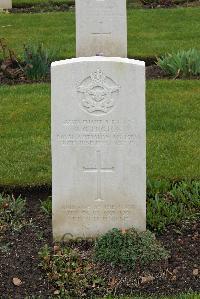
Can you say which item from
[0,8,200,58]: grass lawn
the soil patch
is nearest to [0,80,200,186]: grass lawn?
the soil patch

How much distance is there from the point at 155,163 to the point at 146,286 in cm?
198

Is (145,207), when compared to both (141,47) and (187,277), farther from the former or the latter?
(141,47)

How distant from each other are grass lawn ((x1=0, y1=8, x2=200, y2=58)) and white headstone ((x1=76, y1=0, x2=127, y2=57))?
1.58 meters

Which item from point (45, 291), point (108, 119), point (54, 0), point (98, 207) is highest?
point (54, 0)

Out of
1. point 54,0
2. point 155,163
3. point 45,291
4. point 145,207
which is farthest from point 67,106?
point 54,0

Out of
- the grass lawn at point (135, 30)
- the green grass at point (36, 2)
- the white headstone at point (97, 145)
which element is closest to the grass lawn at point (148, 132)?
the white headstone at point (97, 145)

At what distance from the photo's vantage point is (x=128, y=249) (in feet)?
16.5

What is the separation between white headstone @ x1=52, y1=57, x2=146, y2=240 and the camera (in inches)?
199

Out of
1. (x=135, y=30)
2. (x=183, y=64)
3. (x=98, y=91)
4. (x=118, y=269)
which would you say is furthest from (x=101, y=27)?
(x=118, y=269)

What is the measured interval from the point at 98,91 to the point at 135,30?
751 centimetres

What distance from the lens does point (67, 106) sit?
5.11 meters

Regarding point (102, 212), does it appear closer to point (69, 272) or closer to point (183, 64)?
point (69, 272)

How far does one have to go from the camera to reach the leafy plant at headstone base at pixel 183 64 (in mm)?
9406

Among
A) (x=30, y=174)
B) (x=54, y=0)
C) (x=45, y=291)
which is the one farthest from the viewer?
(x=54, y=0)
